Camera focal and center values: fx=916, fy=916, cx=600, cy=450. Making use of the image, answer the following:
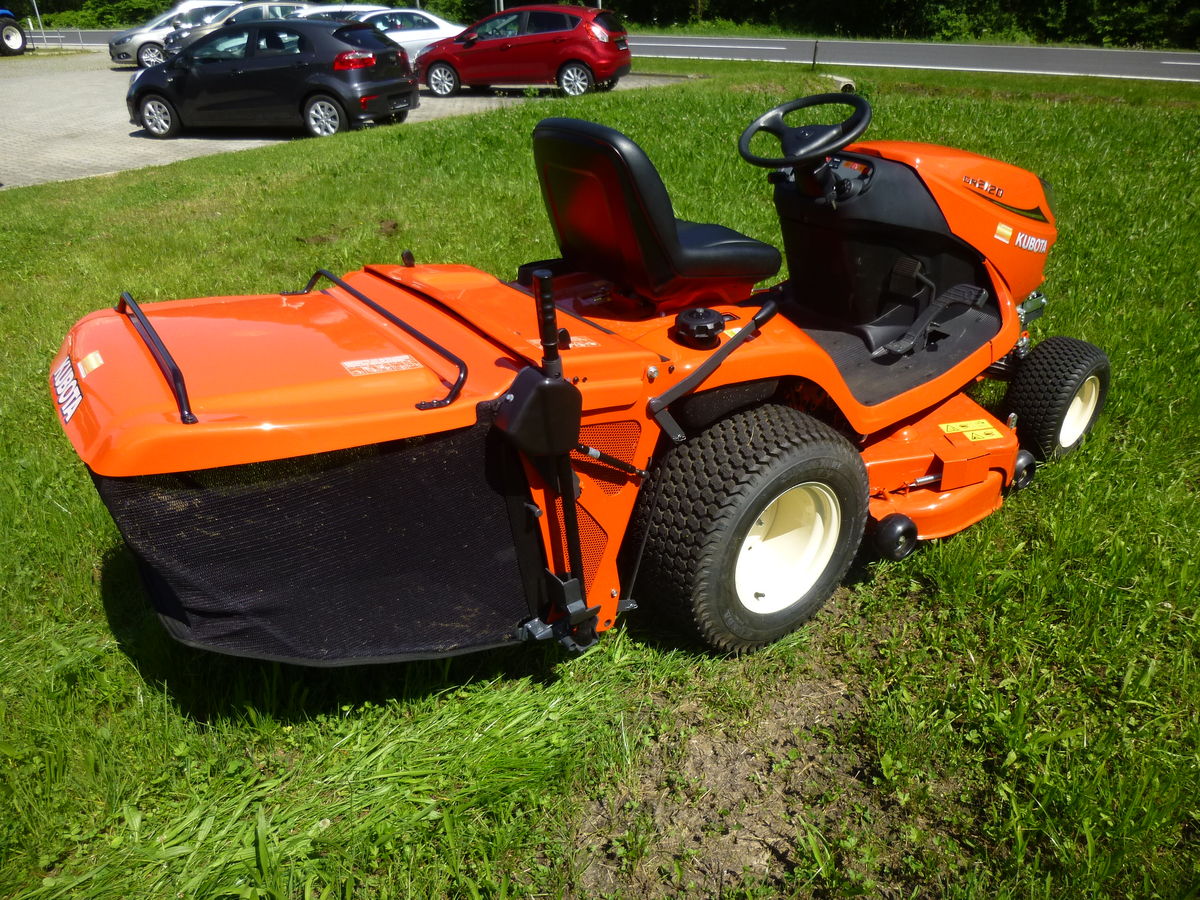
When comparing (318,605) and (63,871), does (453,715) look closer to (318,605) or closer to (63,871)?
(318,605)

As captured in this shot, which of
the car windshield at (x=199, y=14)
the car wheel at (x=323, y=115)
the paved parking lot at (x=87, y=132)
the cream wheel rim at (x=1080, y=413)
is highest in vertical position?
the car windshield at (x=199, y=14)

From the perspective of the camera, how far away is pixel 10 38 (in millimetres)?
23125

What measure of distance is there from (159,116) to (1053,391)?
36.6 feet

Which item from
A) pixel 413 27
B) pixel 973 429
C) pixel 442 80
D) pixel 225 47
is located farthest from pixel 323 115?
pixel 973 429

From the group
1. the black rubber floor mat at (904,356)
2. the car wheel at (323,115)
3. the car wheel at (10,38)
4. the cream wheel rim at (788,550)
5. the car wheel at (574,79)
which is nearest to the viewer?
the cream wheel rim at (788,550)

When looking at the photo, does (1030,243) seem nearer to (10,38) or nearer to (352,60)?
(352,60)

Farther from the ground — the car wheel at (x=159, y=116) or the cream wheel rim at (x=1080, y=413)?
the car wheel at (x=159, y=116)

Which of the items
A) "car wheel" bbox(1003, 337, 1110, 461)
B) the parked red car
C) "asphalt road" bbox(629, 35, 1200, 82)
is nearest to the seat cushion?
"car wheel" bbox(1003, 337, 1110, 461)

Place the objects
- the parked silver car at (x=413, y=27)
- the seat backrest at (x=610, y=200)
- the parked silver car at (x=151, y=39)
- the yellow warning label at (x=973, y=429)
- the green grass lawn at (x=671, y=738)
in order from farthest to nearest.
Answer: the parked silver car at (x=151, y=39) < the parked silver car at (x=413, y=27) < the yellow warning label at (x=973, y=429) < the seat backrest at (x=610, y=200) < the green grass lawn at (x=671, y=738)

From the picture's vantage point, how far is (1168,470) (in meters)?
3.66

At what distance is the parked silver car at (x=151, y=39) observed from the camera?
1984cm

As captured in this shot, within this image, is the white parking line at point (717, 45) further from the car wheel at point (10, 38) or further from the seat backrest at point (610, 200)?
the seat backrest at point (610, 200)

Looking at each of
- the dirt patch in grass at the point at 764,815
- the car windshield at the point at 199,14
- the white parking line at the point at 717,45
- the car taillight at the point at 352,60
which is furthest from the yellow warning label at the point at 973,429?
the car windshield at the point at 199,14

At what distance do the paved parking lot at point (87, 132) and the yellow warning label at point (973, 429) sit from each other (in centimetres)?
921
